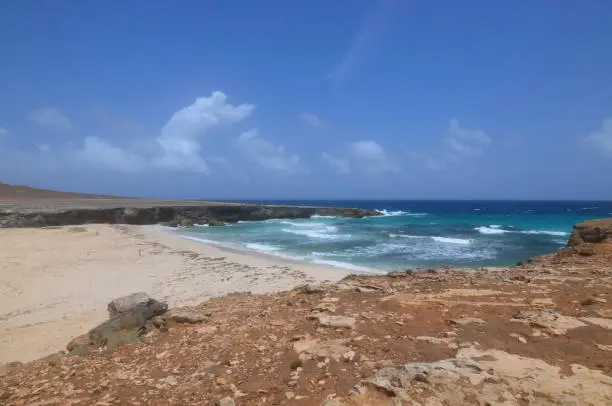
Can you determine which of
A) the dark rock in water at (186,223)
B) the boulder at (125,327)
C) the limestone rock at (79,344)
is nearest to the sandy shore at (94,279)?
the limestone rock at (79,344)

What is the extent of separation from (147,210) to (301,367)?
1733 inches

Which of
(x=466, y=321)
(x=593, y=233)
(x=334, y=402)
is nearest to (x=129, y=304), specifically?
(x=334, y=402)

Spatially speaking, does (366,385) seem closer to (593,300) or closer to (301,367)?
(301,367)

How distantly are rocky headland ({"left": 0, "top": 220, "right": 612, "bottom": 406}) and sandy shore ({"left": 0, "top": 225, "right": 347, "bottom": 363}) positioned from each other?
309 centimetres

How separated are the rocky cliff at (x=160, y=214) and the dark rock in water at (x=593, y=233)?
38735 millimetres

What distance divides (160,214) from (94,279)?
32332 mm

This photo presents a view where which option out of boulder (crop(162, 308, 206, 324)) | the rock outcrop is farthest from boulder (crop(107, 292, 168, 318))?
boulder (crop(162, 308, 206, 324))

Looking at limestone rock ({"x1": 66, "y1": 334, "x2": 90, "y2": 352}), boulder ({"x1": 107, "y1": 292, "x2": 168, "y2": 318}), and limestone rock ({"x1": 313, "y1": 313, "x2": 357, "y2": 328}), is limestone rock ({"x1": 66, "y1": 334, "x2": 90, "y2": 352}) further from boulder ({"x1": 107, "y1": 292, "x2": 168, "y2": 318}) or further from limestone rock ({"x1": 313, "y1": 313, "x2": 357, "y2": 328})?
limestone rock ({"x1": 313, "y1": 313, "x2": 357, "y2": 328})

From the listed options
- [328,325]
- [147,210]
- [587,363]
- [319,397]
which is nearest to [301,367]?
[319,397]

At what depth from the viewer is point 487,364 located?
3.91 metres

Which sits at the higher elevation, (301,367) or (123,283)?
(301,367)

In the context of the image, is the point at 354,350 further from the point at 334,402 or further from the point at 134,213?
the point at 134,213

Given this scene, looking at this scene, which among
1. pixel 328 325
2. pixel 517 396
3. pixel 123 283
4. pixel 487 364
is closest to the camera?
pixel 517 396

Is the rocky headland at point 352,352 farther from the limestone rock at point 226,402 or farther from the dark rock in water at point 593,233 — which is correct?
the dark rock in water at point 593,233
